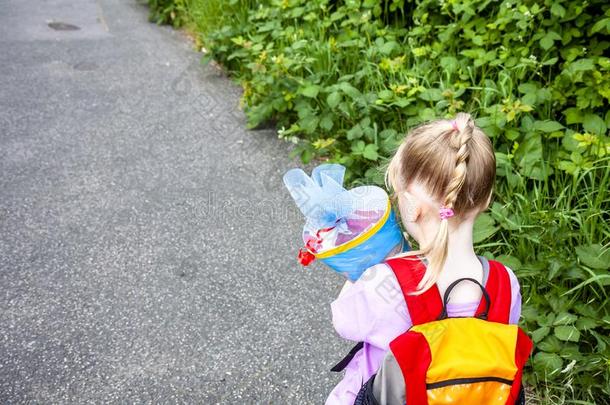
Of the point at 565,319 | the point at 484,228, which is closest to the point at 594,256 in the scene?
the point at 565,319

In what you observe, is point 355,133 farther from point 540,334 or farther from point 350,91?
point 540,334

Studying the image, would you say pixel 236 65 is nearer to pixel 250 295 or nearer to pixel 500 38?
pixel 500 38

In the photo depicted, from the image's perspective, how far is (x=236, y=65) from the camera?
17.5ft

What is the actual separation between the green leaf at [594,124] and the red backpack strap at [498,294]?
5.94 feet

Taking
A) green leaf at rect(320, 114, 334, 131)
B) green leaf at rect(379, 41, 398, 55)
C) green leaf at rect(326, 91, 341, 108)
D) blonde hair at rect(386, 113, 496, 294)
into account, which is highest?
blonde hair at rect(386, 113, 496, 294)

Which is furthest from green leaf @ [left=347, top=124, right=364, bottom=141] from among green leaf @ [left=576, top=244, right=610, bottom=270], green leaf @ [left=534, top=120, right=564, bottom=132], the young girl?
the young girl

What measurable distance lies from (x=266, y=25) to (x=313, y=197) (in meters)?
3.47

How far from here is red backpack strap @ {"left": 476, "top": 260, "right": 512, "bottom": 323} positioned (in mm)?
1385

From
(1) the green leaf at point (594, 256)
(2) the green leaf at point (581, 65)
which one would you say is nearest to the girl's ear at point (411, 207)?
(1) the green leaf at point (594, 256)

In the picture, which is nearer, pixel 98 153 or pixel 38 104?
pixel 98 153

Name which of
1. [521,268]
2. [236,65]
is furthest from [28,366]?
[236,65]

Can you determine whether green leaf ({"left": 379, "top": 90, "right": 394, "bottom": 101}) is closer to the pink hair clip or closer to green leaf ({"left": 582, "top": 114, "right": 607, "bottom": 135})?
green leaf ({"left": 582, "top": 114, "right": 607, "bottom": 135})

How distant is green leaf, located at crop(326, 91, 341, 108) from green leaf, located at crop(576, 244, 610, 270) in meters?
1.74

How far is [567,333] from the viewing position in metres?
2.23
